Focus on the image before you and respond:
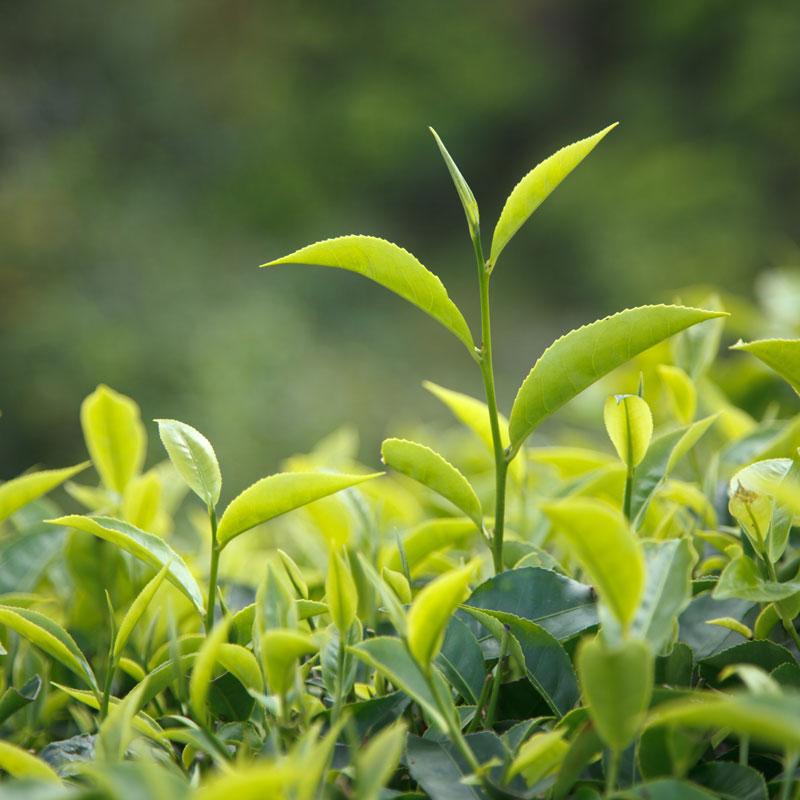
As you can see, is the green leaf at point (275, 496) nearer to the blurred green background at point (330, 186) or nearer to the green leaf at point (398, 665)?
the green leaf at point (398, 665)

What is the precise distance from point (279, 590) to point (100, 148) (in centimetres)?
559

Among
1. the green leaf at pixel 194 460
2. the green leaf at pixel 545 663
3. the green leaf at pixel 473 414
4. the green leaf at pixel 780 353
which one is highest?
the green leaf at pixel 780 353

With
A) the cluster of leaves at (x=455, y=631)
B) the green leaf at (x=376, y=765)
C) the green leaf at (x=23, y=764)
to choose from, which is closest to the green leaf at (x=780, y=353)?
the cluster of leaves at (x=455, y=631)

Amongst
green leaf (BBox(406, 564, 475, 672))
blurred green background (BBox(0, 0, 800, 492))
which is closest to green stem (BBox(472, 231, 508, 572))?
green leaf (BBox(406, 564, 475, 672))

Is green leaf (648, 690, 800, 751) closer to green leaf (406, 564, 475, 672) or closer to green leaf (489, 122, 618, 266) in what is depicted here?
green leaf (406, 564, 475, 672)

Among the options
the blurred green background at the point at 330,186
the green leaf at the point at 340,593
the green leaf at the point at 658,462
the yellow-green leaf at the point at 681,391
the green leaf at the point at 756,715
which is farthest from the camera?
the blurred green background at the point at 330,186

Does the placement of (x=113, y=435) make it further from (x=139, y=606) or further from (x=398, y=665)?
(x=398, y=665)

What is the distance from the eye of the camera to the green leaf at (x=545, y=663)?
445 mm

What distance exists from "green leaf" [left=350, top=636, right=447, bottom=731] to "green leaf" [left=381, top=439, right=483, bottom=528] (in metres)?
0.10

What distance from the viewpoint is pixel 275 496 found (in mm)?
459

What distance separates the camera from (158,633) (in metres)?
0.59

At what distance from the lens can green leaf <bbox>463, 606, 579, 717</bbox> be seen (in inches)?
17.5

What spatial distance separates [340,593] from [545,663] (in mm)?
110

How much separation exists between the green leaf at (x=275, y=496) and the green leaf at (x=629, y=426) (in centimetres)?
13
